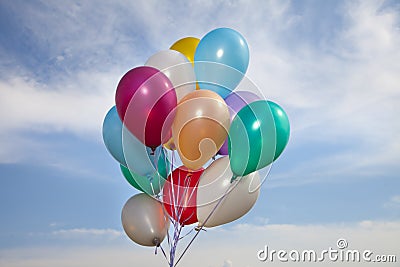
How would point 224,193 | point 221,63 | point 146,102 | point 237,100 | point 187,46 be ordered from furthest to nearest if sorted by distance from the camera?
point 187,46, point 221,63, point 237,100, point 224,193, point 146,102

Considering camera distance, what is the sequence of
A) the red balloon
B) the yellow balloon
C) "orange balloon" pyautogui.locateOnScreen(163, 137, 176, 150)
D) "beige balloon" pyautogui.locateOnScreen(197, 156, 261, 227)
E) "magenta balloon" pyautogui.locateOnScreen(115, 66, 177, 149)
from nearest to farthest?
"magenta balloon" pyautogui.locateOnScreen(115, 66, 177, 149)
"beige balloon" pyautogui.locateOnScreen(197, 156, 261, 227)
the red balloon
"orange balloon" pyautogui.locateOnScreen(163, 137, 176, 150)
the yellow balloon

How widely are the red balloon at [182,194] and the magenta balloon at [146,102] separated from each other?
0.53 metres

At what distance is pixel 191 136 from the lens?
12.5ft

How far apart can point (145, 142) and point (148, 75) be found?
573 millimetres

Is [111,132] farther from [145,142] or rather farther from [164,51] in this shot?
[164,51]

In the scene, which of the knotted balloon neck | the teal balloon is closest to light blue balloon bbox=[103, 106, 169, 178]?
the knotted balloon neck

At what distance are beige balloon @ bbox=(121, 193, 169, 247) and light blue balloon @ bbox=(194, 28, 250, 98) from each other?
1.22m

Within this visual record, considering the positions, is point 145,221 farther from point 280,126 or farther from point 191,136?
point 280,126

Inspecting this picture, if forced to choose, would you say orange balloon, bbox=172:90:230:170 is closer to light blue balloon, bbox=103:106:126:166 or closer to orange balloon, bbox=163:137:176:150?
orange balloon, bbox=163:137:176:150

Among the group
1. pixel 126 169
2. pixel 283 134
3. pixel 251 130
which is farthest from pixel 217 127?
pixel 126 169

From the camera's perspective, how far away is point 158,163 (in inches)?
171

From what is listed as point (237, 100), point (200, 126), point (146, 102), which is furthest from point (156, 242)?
point (237, 100)

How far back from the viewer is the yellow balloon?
4602 millimetres

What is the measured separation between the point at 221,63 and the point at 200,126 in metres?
0.77
